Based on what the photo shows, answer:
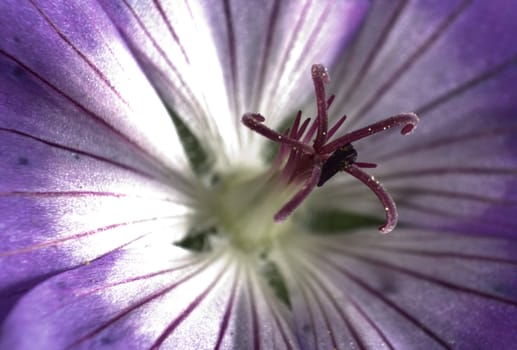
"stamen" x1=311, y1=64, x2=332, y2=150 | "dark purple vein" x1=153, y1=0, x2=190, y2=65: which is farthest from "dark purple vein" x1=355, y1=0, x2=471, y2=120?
"dark purple vein" x1=153, y1=0, x2=190, y2=65

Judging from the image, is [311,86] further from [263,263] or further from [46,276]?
[46,276]

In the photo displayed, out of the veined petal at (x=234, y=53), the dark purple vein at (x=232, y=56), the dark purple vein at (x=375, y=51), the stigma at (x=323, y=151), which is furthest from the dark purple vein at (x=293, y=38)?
the stigma at (x=323, y=151)

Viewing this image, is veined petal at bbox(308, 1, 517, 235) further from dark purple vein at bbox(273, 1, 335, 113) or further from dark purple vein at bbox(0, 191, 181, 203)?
dark purple vein at bbox(0, 191, 181, 203)

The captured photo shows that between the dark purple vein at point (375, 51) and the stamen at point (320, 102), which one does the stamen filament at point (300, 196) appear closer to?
the stamen at point (320, 102)

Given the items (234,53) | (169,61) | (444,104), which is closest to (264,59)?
(234,53)

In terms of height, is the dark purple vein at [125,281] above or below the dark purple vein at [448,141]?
below

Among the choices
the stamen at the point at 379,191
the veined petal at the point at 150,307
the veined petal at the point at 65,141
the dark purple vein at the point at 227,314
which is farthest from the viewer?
the stamen at the point at 379,191

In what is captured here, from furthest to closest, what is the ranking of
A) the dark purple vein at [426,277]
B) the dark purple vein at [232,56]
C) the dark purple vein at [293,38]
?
the dark purple vein at [293,38]
the dark purple vein at [232,56]
the dark purple vein at [426,277]
